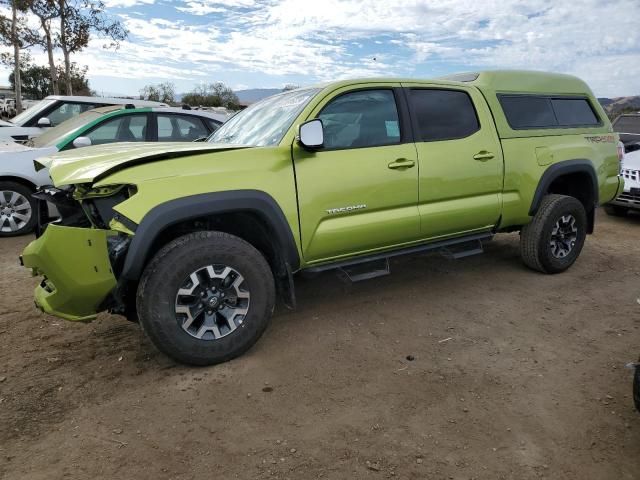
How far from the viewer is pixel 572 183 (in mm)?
5473

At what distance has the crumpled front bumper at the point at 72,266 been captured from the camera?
2906 mm

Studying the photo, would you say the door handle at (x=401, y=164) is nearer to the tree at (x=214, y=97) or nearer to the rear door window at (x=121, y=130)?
the rear door window at (x=121, y=130)

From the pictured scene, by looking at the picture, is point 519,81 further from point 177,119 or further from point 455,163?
point 177,119

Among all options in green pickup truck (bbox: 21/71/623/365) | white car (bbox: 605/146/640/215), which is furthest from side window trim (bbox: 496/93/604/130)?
white car (bbox: 605/146/640/215)

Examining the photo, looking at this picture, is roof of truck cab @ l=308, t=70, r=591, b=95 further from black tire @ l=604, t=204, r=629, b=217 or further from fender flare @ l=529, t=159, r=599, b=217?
black tire @ l=604, t=204, r=629, b=217

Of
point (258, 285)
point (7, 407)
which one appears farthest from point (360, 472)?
point (7, 407)

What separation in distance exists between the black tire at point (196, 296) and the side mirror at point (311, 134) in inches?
31.7

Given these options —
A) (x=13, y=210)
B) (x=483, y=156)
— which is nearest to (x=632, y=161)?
(x=483, y=156)

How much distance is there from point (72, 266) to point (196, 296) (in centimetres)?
75

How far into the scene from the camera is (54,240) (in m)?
2.90

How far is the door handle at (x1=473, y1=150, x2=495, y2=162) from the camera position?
444 cm

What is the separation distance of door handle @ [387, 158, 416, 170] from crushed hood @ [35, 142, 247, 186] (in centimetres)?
122

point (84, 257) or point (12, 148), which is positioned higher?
point (12, 148)

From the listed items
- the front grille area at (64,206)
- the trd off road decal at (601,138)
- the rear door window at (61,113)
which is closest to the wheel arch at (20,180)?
the rear door window at (61,113)
